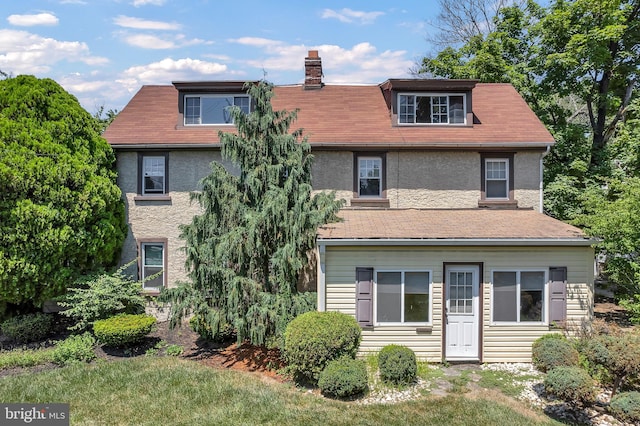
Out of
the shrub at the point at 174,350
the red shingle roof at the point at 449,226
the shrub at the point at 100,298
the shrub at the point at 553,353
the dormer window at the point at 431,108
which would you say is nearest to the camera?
the shrub at the point at 553,353

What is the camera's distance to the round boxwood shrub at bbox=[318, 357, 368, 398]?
859 cm

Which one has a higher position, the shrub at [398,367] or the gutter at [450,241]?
the gutter at [450,241]

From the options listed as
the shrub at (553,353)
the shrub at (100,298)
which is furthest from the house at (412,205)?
the shrub at (100,298)

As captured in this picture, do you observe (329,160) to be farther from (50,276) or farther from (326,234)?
(50,276)

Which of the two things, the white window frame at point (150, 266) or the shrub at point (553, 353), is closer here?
the shrub at point (553, 353)

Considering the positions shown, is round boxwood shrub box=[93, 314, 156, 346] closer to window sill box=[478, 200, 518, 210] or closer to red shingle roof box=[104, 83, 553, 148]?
red shingle roof box=[104, 83, 553, 148]

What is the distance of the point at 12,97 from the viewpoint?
11.8 meters

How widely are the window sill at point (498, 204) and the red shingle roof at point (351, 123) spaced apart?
188 centimetres

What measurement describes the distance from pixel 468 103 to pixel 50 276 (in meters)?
14.6

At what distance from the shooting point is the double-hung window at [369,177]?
46.0 feet

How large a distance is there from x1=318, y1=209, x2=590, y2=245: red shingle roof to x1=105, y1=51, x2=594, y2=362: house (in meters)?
0.06

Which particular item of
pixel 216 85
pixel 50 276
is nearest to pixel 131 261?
pixel 50 276

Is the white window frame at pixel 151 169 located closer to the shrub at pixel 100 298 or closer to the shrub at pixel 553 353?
the shrub at pixel 100 298

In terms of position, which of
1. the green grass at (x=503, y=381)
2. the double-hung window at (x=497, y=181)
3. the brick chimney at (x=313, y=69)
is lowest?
the green grass at (x=503, y=381)
